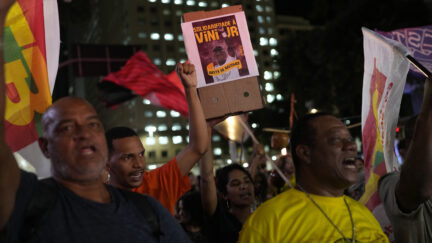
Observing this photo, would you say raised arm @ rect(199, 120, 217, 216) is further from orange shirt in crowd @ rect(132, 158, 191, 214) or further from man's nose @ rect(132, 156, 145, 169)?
man's nose @ rect(132, 156, 145, 169)

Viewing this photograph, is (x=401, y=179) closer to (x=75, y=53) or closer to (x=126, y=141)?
(x=126, y=141)

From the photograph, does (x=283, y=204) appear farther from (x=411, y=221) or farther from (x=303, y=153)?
(x=411, y=221)

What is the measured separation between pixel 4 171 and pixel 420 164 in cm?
209

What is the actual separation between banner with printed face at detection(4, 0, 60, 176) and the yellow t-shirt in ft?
4.29

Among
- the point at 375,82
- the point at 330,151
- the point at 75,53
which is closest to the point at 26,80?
the point at 330,151

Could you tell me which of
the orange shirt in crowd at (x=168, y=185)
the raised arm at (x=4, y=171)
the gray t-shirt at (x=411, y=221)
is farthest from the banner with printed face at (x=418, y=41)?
the raised arm at (x=4, y=171)

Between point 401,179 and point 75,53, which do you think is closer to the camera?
point 401,179

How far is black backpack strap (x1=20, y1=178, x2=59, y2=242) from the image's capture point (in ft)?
5.90

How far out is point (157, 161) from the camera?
70500 millimetres

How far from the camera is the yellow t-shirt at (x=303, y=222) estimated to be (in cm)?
252

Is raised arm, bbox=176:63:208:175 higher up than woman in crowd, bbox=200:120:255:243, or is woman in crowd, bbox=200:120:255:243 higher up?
raised arm, bbox=176:63:208:175

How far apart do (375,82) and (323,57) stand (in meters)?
14.6

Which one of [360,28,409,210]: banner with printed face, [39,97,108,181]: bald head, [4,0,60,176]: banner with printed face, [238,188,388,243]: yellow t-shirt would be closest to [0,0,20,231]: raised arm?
[39,97,108,181]: bald head

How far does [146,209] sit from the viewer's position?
2102mm
